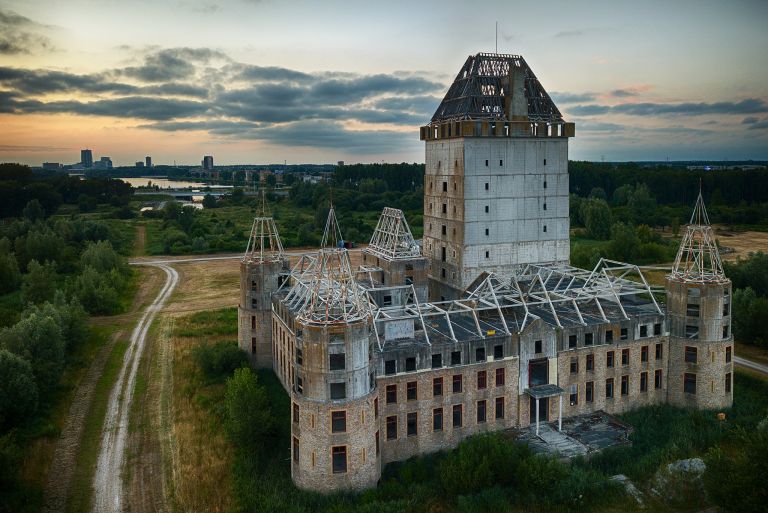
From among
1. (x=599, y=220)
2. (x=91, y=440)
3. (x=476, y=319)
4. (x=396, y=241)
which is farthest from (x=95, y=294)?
(x=599, y=220)

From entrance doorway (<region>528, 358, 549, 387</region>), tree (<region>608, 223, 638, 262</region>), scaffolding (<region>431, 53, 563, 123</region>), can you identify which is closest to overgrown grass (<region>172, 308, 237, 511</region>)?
entrance doorway (<region>528, 358, 549, 387</region>)

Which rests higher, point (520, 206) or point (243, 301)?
point (520, 206)

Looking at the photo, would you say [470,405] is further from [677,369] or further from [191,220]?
[191,220]

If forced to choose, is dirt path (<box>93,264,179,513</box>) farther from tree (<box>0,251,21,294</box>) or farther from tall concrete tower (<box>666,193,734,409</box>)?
tall concrete tower (<box>666,193,734,409</box>)

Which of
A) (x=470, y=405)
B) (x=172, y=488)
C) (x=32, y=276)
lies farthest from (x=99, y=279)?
(x=470, y=405)

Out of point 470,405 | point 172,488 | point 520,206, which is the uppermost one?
point 520,206

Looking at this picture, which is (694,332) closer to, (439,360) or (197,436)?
(439,360)

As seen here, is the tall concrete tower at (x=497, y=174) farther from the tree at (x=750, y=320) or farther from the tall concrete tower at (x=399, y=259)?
the tree at (x=750, y=320)
